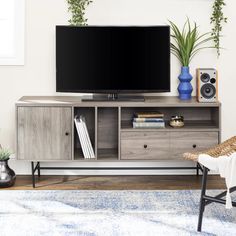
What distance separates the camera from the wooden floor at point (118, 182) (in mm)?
4879

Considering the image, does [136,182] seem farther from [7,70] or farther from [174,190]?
[7,70]

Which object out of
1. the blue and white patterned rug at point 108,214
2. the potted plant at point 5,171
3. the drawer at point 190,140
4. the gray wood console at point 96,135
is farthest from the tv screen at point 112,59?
the blue and white patterned rug at point 108,214

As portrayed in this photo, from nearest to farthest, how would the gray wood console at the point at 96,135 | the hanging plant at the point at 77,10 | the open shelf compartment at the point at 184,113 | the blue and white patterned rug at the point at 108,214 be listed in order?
the blue and white patterned rug at the point at 108,214
the gray wood console at the point at 96,135
the hanging plant at the point at 77,10
the open shelf compartment at the point at 184,113

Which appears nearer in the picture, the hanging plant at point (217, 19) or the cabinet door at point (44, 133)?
the cabinet door at point (44, 133)

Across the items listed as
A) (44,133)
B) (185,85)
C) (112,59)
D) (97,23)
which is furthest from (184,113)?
(44,133)

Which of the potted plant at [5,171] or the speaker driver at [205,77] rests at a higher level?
the speaker driver at [205,77]

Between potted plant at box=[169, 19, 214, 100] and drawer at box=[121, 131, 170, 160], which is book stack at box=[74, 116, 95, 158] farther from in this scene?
potted plant at box=[169, 19, 214, 100]

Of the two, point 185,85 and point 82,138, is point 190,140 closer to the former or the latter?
point 185,85

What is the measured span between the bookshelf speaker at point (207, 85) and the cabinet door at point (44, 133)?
1020mm

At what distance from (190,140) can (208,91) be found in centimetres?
41

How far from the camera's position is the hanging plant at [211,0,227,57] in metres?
5.05

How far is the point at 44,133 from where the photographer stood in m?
4.82

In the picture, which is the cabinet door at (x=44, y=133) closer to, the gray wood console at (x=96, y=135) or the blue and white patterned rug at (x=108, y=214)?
the gray wood console at (x=96, y=135)

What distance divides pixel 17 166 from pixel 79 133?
0.74 m
